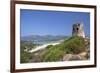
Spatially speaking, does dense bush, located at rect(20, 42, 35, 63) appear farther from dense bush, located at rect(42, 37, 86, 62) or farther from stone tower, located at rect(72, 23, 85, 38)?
stone tower, located at rect(72, 23, 85, 38)

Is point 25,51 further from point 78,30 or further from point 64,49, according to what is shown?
point 78,30

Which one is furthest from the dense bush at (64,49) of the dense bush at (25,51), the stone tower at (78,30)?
the dense bush at (25,51)

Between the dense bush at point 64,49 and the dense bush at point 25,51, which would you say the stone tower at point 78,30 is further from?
the dense bush at point 25,51

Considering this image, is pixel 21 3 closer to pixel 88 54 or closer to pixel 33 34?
pixel 33 34

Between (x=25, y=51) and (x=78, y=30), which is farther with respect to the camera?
(x=78, y=30)

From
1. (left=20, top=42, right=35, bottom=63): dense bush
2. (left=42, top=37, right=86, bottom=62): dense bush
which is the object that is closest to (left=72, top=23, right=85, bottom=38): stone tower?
(left=42, top=37, right=86, bottom=62): dense bush

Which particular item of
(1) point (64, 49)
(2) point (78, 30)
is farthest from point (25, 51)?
(2) point (78, 30)

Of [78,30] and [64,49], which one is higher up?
[78,30]
